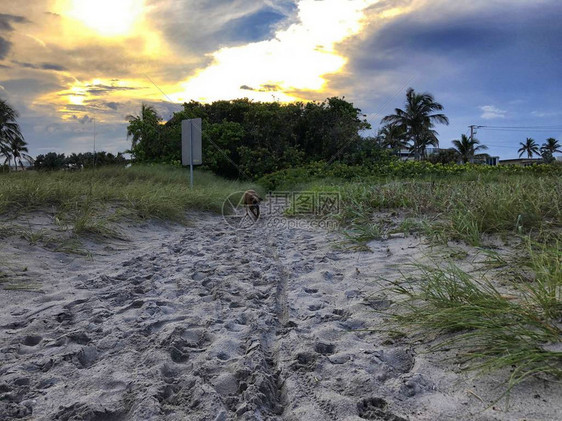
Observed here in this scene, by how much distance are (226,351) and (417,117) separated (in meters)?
41.8

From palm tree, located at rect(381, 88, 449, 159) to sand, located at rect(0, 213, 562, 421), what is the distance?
129ft

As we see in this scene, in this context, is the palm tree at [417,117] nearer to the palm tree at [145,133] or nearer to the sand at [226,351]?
the palm tree at [145,133]

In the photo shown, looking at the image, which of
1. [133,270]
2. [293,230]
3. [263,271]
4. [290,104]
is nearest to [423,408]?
[263,271]

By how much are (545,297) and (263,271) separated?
258 centimetres

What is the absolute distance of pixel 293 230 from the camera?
265 inches

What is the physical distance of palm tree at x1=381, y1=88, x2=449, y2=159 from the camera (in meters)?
38.9

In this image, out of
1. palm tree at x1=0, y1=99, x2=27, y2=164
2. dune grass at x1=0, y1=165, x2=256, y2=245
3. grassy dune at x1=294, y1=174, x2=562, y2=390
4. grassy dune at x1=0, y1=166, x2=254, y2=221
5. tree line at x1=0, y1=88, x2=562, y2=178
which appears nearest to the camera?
grassy dune at x1=294, y1=174, x2=562, y2=390

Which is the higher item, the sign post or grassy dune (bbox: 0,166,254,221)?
the sign post

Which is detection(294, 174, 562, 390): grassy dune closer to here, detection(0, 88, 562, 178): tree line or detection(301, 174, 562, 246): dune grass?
detection(301, 174, 562, 246): dune grass

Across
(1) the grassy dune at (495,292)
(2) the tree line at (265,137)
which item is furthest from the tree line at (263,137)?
(1) the grassy dune at (495,292)

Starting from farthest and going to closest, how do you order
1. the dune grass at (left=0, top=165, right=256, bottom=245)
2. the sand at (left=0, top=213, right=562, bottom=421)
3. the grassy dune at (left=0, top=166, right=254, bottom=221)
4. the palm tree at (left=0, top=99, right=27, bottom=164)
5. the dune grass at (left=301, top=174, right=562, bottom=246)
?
1. the palm tree at (left=0, top=99, right=27, bottom=164)
2. the grassy dune at (left=0, top=166, right=254, bottom=221)
3. the dune grass at (left=0, top=165, right=256, bottom=245)
4. the dune grass at (left=301, top=174, right=562, bottom=246)
5. the sand at (left=0, top=213, right=562, bottom=421)

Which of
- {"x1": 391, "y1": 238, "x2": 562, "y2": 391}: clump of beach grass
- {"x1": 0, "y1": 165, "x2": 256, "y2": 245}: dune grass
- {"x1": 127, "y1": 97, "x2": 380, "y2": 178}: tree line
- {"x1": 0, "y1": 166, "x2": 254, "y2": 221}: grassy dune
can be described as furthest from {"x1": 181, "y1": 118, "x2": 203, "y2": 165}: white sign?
{"x1": 391, "y1": 238, "x2": 562, "y2": 391}: clump of beach grass

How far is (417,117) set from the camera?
3944cm

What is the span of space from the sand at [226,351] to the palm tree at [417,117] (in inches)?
1548
